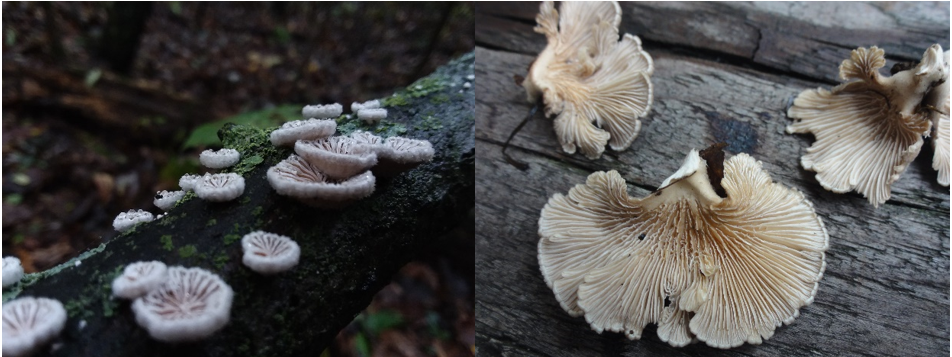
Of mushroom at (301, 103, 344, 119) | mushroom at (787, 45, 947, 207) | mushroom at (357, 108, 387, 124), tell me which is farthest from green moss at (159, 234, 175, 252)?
mushroom at (787, 45, 947, 207)

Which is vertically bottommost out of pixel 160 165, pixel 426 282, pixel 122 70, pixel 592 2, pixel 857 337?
pixel 426 282

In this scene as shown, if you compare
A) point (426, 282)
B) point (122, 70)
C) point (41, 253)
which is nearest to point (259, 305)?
point (426, 282)

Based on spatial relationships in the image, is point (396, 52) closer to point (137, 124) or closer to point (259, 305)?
point (137, 124)

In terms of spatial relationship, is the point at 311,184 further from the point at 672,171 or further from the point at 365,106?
the point at 672,171

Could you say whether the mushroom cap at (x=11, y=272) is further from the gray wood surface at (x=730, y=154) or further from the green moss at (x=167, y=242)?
the gray wood surface at (x=730, y=154)

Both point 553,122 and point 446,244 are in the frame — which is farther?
point 446,244

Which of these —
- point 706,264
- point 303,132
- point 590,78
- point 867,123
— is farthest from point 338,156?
point 867,123
